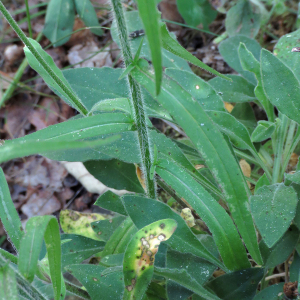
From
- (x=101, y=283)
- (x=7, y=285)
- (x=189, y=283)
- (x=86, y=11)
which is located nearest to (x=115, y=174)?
(x=101, y=283)

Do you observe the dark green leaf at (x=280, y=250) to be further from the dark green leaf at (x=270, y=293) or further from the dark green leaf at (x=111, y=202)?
the dark green leaf at (x=111, y=202)

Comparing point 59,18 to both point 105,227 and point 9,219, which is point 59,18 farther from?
point 9,219

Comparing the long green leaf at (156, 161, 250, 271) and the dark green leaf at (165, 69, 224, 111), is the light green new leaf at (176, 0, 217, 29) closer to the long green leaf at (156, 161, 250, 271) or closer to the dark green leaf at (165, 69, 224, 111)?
the dark green leaf at (165, 69, 224, 111)

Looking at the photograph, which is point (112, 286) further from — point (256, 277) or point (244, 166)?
point (244, 166)

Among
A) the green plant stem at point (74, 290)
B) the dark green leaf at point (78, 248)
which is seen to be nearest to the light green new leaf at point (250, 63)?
the dark green leaf at point (78, 248)

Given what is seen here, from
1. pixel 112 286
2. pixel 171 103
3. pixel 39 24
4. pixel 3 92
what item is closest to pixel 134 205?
pixel 112 286
